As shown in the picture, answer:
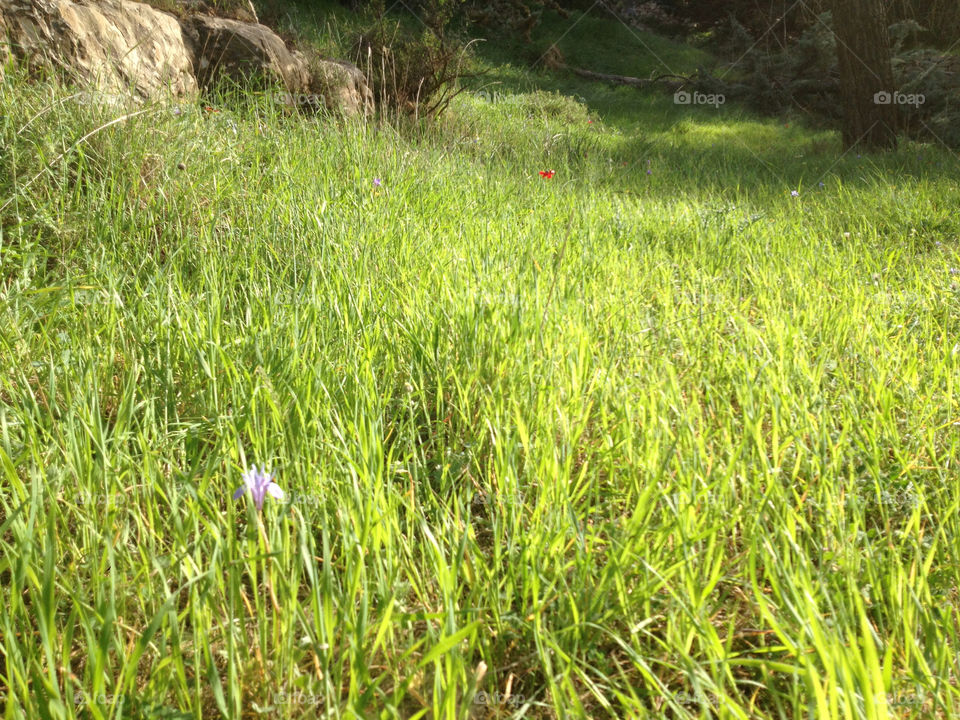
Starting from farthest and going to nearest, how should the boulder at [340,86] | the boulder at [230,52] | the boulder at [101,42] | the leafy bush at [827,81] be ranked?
the leafy bush at [827,81]
the boulder at [340,86]
the boulder at [230,52]
the boulder at [101,42]

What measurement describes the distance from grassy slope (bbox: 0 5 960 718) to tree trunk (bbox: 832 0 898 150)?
12.7 ft

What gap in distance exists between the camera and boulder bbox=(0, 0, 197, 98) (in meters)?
3.11

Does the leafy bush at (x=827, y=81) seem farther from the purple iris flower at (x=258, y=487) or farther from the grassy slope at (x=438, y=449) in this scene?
the purple iris flower at (x=258, y=487)

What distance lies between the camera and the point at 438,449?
4.82ft

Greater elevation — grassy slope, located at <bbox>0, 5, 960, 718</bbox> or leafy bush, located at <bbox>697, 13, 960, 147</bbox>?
leafy bush, located at <bbox>697, 13, 960, 147</bbox>

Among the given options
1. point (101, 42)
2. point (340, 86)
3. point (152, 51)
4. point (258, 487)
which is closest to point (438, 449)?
point (258, 487)

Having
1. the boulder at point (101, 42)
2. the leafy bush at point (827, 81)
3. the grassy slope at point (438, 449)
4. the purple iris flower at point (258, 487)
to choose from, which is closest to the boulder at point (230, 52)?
the boulder at point (101, 42)

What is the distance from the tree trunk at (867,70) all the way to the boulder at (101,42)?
584 centimetres

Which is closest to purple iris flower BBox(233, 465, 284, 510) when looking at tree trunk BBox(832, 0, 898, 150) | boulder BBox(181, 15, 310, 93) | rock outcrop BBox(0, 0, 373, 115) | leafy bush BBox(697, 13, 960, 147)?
rock outcrop BBox(0, 0, 373, 115)

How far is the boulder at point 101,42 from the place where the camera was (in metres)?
3.11

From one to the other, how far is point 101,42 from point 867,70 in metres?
6.42

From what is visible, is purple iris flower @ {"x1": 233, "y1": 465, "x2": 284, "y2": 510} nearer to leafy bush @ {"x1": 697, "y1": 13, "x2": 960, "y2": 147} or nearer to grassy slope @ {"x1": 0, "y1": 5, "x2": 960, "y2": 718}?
grassy slope @ {"x1": 0, "y1": 5, "x2": 960, "y2": 718}

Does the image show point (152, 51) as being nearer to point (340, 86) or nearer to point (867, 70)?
point (340, 86)

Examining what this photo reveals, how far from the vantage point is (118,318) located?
168cm
